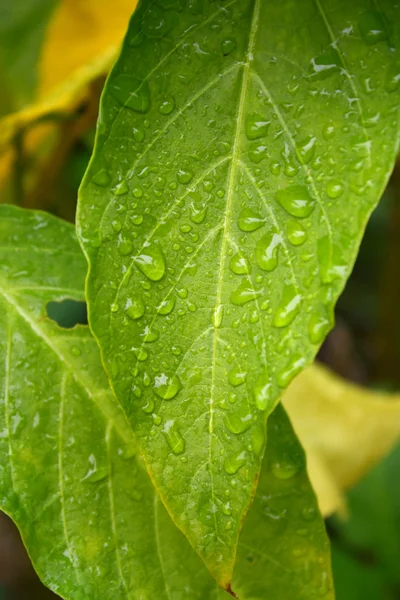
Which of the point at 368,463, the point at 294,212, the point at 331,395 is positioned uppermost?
the point at 294,212

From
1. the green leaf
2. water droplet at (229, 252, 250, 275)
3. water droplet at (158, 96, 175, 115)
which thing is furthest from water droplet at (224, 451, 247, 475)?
water droplet at (158, 96, 175, 115)

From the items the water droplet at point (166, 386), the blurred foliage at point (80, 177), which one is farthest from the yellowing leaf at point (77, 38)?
the water droplet at point (166, 386)

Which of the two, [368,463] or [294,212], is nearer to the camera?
[294,212]

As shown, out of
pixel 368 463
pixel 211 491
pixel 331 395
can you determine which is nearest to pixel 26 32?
pixel 331 395

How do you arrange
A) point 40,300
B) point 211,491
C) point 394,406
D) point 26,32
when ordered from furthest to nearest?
point 26,32, point 394,406, point 40,300, point 211,491

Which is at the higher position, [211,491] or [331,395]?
[211,491]

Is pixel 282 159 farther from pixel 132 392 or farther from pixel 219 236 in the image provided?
pixel 132 392

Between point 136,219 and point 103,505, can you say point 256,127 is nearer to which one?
point 136,219
